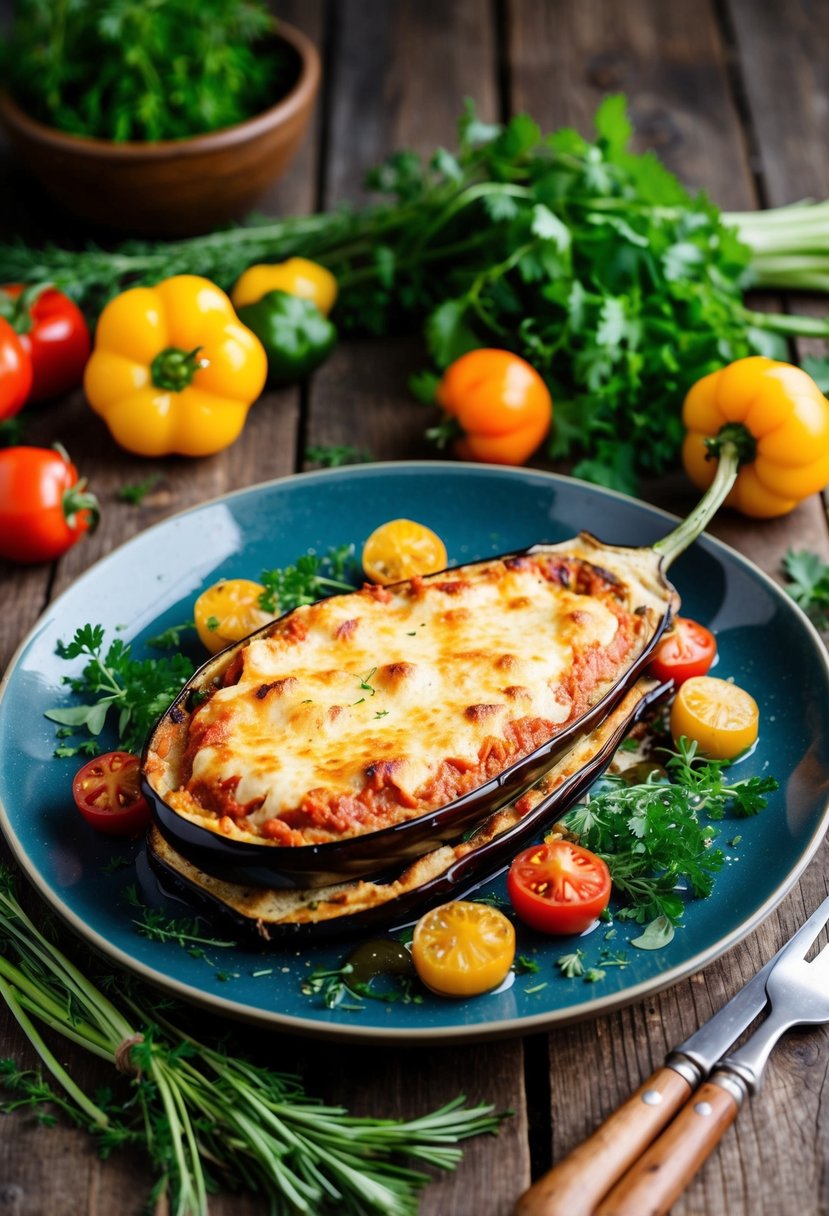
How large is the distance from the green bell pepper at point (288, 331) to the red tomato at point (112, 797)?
7.82 feet

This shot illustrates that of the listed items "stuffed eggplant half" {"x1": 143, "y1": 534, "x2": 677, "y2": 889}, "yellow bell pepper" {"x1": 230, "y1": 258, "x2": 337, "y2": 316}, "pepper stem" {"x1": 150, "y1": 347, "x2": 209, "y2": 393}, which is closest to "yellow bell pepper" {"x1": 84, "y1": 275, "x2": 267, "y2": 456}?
"pepper stem" {"x1": 150, "y1": 347, "x2": 209, "y2": 393}

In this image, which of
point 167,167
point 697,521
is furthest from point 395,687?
point 167,167

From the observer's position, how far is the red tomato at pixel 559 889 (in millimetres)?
3117

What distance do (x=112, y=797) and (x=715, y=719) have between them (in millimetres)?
1706

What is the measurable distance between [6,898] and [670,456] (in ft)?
9.84

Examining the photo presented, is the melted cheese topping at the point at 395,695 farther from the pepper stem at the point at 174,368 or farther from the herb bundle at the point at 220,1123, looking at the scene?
the pepper stem at the point at 174,368

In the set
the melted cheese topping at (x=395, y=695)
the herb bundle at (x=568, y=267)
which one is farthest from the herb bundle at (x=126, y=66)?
the melted cheese topping at (x=395, y=695)

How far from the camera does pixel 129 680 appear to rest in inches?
150

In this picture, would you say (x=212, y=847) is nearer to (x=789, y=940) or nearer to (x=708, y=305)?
(x=789, y=940)

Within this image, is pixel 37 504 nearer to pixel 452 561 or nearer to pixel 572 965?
pixel 452 561

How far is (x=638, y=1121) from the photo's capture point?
9.19 feet

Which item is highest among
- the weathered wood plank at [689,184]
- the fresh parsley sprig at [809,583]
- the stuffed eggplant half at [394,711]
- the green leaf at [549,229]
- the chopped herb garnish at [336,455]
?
the green leaf at [549,229]

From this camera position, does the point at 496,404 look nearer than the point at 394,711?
No

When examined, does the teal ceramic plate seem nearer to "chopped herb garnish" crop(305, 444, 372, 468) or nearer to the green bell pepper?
"chopped herb garnish" crop(305, 444, 372, 468)
